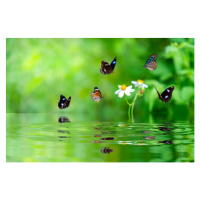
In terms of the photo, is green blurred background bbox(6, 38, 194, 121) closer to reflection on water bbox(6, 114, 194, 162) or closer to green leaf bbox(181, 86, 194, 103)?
green leaf bbox(181, 86, 194, 103)

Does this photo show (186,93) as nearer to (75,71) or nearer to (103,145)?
(75,71)

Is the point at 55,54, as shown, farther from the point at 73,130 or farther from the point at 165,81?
the point at 73,130

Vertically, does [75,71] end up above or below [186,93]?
above

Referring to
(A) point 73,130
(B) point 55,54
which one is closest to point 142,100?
(B) point 55,54

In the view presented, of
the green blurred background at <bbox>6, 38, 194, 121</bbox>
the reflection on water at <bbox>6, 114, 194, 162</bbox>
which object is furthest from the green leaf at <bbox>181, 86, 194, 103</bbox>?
the reflection on water at <bbox>6, 114, 194, 162</bbox>

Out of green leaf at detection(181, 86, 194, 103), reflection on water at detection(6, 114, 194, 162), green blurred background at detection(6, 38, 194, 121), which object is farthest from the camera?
green blurred background at detection(6, 38, 194, 121)

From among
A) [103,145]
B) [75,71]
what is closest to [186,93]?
[75,71]
